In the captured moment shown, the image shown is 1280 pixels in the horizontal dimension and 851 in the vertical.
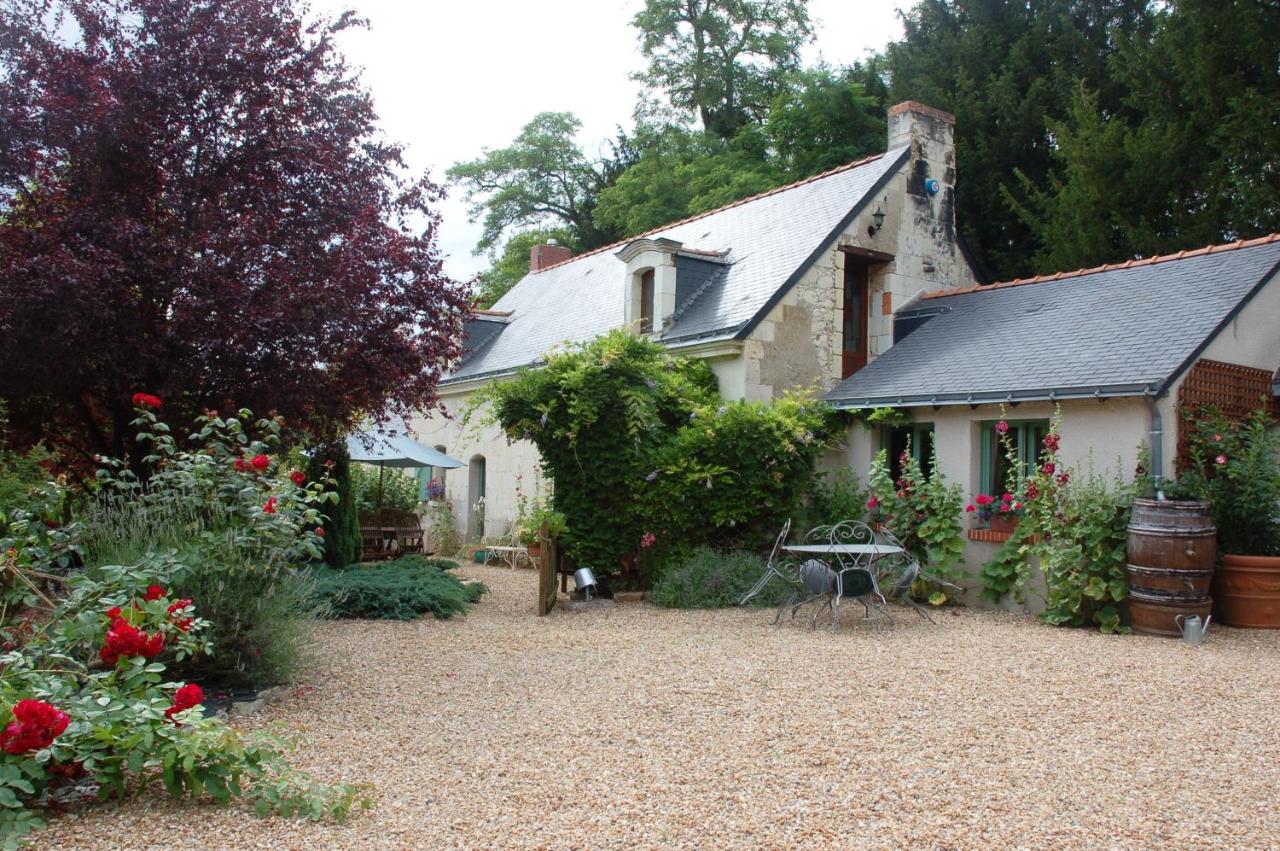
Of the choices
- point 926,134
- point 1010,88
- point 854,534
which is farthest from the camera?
point 1010,88

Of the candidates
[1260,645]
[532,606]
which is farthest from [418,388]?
[1260,645]

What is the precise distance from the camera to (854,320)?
1302cm

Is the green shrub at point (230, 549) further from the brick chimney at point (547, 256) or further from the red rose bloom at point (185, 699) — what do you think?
the brick chimney at point (547, 256)

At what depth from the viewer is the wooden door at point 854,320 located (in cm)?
1276

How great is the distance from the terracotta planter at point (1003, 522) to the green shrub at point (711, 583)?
2269 mm

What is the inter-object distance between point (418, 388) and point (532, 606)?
2.58m

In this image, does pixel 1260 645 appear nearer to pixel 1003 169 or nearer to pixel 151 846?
pixel 151 846

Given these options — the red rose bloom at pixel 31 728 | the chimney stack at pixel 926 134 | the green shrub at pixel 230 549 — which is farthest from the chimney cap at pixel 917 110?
the red rose bloom at pixel 31 728

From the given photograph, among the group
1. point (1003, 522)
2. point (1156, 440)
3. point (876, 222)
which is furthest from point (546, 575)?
point (876, 222)

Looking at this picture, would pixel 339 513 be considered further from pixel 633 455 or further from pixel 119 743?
pixel 119 743

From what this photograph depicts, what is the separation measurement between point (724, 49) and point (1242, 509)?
73.1 feet

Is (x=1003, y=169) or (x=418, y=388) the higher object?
(x=1003, y=169)

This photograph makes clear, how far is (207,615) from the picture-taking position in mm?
5387

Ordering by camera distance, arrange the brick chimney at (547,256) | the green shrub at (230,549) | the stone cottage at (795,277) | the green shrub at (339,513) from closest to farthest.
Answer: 1. the green shrub at (230,549)
2. the green shrub at (339,513)
3. the stone cottage at (795,277)
4. the brick chimney at (547,256)
